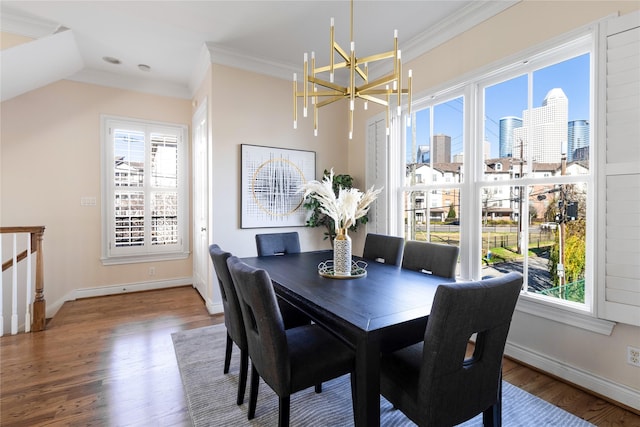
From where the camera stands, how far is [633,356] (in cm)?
181

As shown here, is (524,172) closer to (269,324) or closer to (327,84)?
(327,84)

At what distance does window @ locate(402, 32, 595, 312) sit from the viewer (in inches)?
83.2

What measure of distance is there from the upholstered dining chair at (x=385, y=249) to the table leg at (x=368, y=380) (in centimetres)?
137

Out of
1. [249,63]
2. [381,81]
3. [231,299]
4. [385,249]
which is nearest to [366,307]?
[231,299]

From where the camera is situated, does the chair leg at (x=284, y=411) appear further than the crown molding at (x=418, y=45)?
No

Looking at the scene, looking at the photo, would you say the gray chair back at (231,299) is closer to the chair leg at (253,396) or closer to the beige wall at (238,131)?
the chair leg at (253,396)

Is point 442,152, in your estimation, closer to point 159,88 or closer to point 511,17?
point 511,17

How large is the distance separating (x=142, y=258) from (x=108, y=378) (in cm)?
246

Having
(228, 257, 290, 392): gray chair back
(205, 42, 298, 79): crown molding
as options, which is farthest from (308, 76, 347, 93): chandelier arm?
(205, 42, 298, 79): crown molding

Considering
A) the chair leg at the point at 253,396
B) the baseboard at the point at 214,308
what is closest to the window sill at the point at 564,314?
the chair leg at the point at 253,396

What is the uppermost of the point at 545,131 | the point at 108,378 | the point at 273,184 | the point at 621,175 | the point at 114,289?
the point at 545,131

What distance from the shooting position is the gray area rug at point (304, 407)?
5.67 feet

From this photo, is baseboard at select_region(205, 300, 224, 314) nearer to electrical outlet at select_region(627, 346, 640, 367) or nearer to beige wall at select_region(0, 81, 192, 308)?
beige wall at select_region(0, 81, 192, 308)

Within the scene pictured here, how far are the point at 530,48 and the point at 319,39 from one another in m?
1.97
